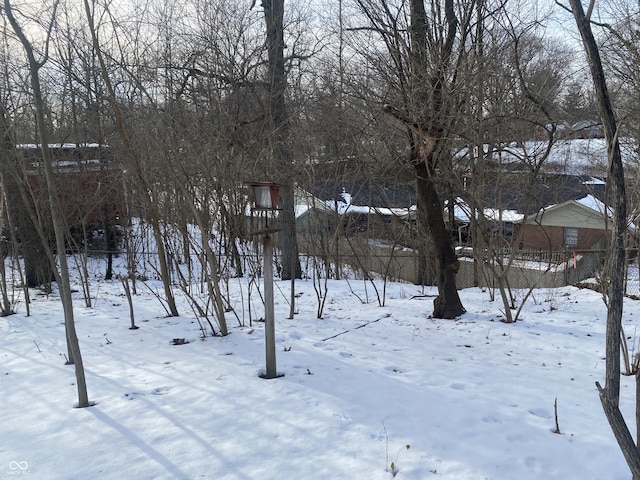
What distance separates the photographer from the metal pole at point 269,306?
375cm

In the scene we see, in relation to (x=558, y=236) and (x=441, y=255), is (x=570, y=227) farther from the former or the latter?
(x=441, y=255)

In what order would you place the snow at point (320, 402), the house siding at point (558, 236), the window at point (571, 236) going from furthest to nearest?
the window at point (571, 236)
the house siding at point (558, 236)
the snow at point (320, 402)

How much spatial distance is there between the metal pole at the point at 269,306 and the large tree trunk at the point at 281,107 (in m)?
4.47

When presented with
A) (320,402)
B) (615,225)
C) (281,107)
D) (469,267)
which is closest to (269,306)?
(320,402)

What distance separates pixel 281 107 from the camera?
9.84 meters

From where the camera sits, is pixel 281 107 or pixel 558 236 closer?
pixel 281 107

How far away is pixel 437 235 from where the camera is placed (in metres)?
6.16

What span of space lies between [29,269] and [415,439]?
10575 mm

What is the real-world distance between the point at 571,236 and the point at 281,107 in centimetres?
1692

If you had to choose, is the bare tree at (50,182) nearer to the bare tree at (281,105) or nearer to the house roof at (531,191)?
the house roof at (531,191)

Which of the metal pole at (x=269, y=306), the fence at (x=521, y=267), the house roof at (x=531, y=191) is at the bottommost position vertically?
the fence at (x=521, y=267)

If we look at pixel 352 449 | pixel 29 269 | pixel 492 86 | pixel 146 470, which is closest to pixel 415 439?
pixel 352 449

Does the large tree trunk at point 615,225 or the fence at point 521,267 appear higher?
the large tree trunk at point 615,225

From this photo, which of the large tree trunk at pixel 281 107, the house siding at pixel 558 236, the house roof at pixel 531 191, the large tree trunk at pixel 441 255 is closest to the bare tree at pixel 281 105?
the large tree trunk at pixel 281 107
